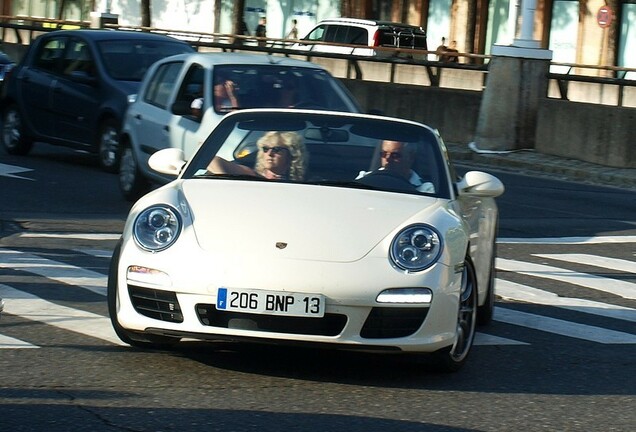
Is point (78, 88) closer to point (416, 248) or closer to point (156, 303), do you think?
point (156, 303)

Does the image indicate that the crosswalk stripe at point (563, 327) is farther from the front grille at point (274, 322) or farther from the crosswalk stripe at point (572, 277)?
the front grille at point (274, 322)

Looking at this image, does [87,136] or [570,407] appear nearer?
[570,407]

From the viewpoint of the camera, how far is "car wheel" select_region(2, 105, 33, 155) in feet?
60.5

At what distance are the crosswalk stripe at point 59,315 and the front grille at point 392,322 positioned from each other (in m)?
1.41

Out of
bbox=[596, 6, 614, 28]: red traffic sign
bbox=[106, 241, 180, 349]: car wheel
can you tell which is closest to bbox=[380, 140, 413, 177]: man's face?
bbox=[106, 241, 180, 349]: car wheel

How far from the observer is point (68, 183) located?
16125 millimetres

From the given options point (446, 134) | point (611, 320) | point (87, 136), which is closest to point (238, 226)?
point (611, 320)

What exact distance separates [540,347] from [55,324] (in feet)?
8.46

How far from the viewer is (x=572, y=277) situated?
1145 cm

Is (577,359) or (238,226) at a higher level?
(238,226)

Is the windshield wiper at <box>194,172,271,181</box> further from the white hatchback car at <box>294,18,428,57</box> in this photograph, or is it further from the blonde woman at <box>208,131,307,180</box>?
the white hatchback car at <box>294,18,428,57</box>

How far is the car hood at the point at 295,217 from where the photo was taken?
22.8 feet

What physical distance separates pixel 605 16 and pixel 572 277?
3327cm

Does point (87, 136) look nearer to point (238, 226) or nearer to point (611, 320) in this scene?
point (611, 320)
